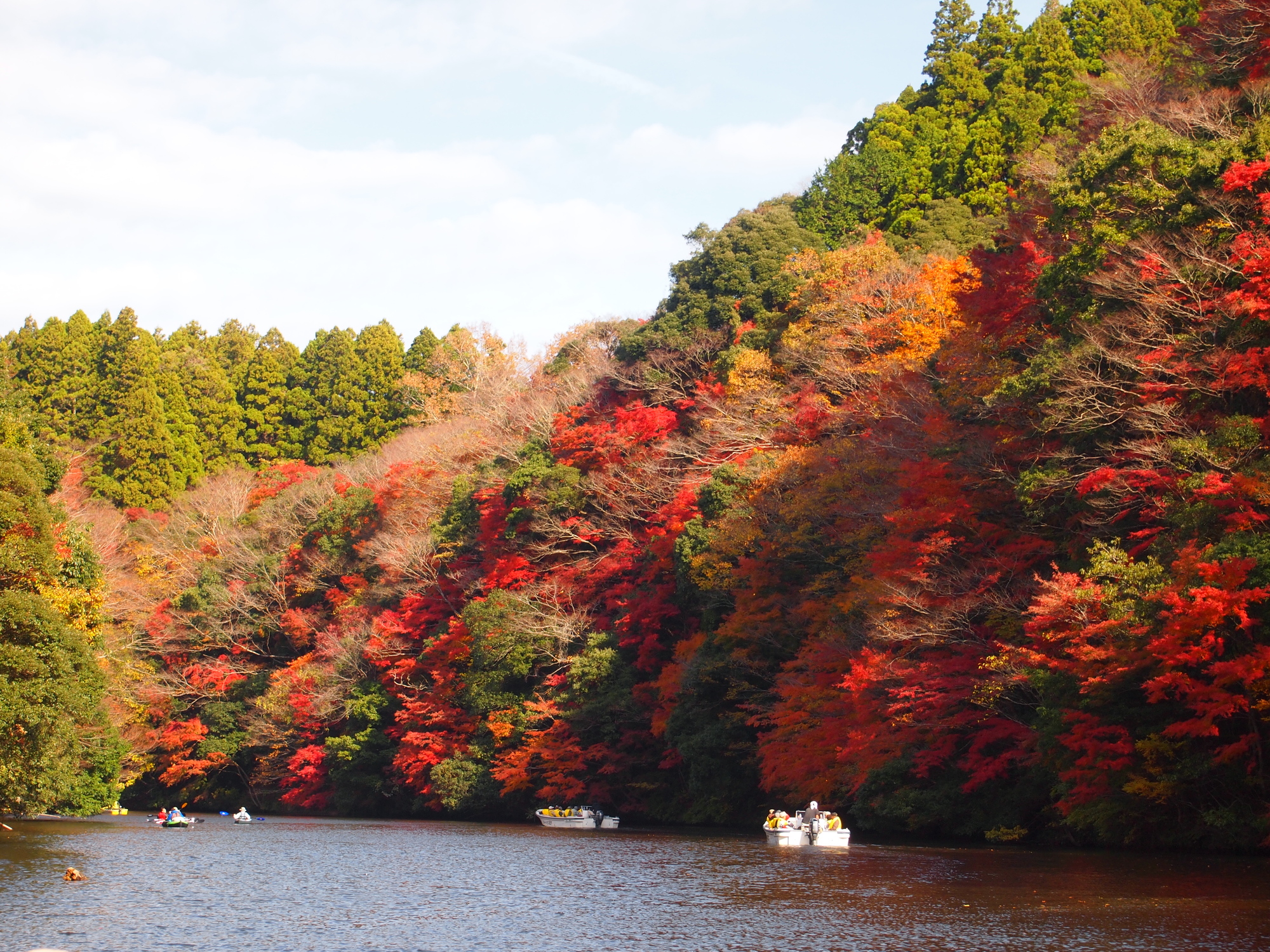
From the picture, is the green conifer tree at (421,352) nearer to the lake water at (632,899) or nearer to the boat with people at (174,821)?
the boat with people at (174,821)

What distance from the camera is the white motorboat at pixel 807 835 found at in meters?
29.5

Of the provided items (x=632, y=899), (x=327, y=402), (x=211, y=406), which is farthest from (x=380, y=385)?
(x=632, y=899)

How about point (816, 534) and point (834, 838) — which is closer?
point (834, 838)

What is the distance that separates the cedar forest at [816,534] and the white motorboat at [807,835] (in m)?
1.29

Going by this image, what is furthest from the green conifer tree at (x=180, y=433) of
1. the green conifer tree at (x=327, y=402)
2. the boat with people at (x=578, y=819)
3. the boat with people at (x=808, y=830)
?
the boat with people at (x=808, y=830)

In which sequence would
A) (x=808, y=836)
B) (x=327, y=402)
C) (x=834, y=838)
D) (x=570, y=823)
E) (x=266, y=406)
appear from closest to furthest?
(x=834, y=838) → (x=808, y=836) → (x=570, y=823) → (x=266, y=406) → (x=327, y=402)

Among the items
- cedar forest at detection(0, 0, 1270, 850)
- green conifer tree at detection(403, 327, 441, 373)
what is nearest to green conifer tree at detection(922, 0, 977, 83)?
cedar forest at detection(0, 0, 1270, 850)

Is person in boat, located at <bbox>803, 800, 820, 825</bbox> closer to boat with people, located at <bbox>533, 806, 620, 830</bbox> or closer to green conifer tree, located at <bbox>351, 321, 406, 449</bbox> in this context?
boat with people, located at <bbox>533, 806, 620, 830</bbox>

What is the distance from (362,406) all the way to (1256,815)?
237 feet

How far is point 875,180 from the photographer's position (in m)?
58.8

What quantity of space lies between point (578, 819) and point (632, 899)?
774 inches

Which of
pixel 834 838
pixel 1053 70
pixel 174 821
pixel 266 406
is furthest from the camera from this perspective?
pixel 266 406

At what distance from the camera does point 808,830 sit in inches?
1203

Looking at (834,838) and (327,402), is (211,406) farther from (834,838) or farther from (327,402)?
(834,838)
